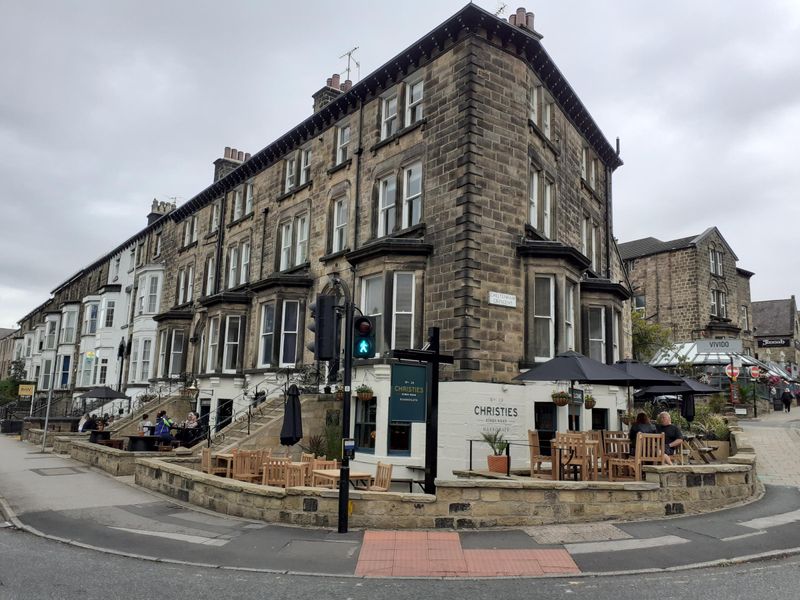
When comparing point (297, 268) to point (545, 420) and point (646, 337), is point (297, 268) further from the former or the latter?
point (646, 337)

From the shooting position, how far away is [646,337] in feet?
114

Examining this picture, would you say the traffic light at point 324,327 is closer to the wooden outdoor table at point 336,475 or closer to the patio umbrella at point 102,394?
the wooden outdoor table at point 336,475

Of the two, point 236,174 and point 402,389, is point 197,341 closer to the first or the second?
point 236,174

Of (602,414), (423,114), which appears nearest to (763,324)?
(602,414)

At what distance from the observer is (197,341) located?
93.2ft

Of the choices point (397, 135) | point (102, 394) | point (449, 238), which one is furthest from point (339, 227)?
point (102, 394)

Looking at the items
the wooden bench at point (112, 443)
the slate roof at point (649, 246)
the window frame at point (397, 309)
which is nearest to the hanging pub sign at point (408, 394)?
the window frame at point (397, 309)

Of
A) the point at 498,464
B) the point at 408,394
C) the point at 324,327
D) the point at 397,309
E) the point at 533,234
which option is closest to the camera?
the point at 324,327

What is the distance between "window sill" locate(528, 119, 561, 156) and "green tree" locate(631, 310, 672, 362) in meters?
18.4

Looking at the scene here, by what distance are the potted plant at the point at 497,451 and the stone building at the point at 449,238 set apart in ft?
1.34

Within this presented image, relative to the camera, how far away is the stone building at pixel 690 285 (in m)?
40.6

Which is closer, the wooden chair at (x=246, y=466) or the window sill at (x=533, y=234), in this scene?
the wooden chair at (x=246, y=466)

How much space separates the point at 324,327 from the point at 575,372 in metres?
4.95

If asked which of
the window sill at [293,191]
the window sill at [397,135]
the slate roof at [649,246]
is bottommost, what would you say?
the window sill at [293,191]
